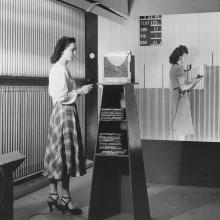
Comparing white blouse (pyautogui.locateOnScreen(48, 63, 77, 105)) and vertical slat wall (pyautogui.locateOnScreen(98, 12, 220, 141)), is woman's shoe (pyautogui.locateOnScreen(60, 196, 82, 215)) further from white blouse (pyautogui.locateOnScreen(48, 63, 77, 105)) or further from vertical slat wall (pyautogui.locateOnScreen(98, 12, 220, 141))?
vertical slat wall (pyautogui.locateOnScreen(98, 12, 220, 141))

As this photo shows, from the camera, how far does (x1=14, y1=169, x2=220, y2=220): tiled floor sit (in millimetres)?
4594

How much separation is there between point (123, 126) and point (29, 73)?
1.70m

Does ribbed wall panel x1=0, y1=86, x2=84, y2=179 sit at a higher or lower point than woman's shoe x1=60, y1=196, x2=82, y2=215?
higher

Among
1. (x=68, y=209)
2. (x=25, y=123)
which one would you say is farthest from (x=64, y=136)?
(x=25, y=123)

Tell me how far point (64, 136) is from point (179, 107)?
1981 millimetres

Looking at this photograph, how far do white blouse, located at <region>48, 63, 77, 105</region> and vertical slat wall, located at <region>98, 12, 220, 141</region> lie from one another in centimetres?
136

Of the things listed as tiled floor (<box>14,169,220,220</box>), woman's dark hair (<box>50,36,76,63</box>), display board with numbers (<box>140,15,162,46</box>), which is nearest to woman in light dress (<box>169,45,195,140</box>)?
display board with numbers (<box>140,15,162,46</box>)

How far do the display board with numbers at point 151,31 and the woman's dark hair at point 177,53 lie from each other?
0.27 metres

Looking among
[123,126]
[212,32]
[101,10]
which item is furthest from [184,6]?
[123,126]

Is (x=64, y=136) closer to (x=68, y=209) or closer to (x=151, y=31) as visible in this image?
(x=68, y=209)

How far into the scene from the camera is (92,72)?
23.4 feet

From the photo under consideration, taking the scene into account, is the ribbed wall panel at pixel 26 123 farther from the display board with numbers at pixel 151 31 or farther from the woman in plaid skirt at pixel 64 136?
the display board with numbers at pixel 151 31

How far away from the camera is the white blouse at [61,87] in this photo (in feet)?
14.8

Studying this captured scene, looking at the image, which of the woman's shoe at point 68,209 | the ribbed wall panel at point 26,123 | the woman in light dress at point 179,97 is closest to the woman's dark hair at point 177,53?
the woman in light dress at point 179,97
